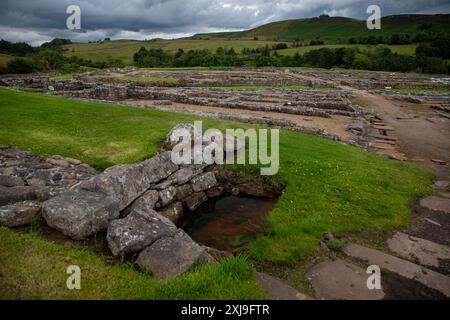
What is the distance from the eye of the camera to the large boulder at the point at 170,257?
5.38 meters

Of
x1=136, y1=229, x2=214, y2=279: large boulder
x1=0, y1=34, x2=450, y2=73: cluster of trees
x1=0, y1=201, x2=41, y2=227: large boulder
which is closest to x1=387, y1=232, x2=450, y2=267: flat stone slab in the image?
x1=136, y1=229, x2=214, y2=279: large boulder

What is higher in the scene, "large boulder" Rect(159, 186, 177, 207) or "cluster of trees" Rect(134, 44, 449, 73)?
"cluster of trees" Rect(134, 44, 449, 73)

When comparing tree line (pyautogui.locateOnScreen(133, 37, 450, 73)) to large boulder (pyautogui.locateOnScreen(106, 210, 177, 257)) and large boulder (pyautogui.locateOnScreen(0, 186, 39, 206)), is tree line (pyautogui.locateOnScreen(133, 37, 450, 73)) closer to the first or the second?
large boulder (pyautogui.locateOnScreen(106, 210, 177, 257))

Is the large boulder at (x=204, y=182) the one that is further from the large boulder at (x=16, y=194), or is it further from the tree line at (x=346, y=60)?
the tree line at (x=346, y=60)

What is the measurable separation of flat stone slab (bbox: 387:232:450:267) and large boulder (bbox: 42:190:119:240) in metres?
7.05

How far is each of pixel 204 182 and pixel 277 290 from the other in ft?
20.5

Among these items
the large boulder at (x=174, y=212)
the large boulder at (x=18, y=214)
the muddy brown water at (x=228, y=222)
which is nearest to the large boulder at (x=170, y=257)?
the muddy brown water at (x=228, y=222)

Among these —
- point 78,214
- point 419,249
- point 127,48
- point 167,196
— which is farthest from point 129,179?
point 127,48

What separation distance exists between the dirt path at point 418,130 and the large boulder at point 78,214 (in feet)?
47.3

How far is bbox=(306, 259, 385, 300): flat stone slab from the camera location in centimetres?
544

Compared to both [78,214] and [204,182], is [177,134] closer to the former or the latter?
[204,182]

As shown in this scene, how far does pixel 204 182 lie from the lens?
11031 mm
